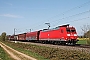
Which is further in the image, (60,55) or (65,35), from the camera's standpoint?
(65,35)

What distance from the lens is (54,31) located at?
134 feet

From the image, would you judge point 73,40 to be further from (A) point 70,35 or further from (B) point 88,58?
(B) point 88,58

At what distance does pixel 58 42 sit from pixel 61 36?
241cm

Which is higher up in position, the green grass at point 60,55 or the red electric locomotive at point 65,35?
the red electric locomotive at point 65,35

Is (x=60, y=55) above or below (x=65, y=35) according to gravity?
below

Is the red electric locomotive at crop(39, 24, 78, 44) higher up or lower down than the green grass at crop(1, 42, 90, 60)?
higher up

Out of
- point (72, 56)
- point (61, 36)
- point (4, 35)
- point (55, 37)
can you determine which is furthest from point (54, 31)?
point (4, 35)

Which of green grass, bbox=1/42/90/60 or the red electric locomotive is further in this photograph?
the red electric locomotive

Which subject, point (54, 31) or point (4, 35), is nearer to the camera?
point (54, 31)

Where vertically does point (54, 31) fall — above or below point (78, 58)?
above

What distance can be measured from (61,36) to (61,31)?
1.14m

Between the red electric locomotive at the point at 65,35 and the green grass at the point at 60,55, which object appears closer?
the green grass at the point at 60,55

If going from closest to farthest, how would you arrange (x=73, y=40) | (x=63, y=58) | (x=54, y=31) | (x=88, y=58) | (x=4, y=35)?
(x=88, y=58)
(x=63, y=58)
(x=73, y=40)
(x=54, y=31)
(x=4, y=35)

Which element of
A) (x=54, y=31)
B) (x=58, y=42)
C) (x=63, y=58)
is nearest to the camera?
(x=63, y=58)
